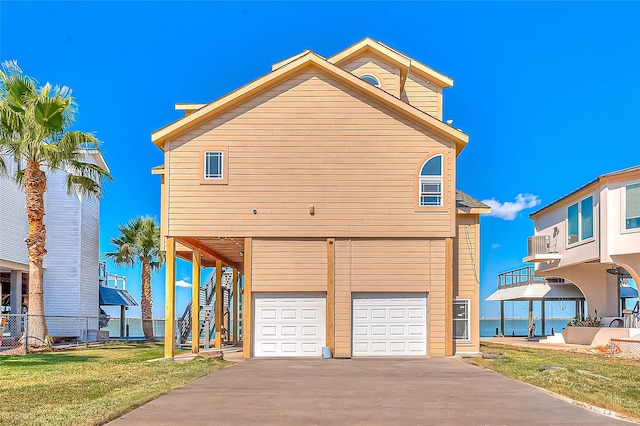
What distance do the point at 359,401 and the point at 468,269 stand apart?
11320mm

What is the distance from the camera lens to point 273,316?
21125 millimetres

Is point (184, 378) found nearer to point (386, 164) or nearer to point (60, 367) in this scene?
point (60, 367)

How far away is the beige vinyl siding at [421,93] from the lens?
1033 inches

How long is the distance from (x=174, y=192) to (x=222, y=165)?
1640mm

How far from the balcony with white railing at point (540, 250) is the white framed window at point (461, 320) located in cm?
1214

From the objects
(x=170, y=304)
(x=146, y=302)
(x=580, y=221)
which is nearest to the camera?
(x=170, y=304)

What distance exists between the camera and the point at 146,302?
39938mm

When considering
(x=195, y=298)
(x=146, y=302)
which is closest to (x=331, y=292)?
(x=195, y=298)

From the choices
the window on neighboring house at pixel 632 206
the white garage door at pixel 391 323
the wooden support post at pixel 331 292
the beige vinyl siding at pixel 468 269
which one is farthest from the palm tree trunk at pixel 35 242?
the window on neighboring house at pixel 632 206

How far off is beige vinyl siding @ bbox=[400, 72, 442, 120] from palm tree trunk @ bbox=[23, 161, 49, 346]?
13.6 m

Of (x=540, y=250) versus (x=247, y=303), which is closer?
(x=247, y=303)

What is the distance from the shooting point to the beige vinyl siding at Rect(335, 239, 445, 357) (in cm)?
2109

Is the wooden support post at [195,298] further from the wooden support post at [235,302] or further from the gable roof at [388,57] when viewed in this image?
the gable roof at [388,57]

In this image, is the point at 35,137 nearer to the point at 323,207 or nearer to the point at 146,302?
the point at 323,207
